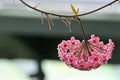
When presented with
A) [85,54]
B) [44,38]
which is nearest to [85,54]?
[85,54]

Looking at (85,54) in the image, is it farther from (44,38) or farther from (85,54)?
(44,38)

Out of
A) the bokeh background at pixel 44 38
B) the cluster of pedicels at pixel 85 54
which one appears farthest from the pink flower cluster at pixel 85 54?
the bokeh background at pixel 44 38

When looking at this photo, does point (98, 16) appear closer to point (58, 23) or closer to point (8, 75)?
point (58, 23)

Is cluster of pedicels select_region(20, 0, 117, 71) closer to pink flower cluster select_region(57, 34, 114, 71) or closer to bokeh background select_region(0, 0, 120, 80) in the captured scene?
pink flower cluster select_region(57, 34, 114, 71)

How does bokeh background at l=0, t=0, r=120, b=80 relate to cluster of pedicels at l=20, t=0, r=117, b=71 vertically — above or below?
above

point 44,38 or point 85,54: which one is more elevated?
point 44,38

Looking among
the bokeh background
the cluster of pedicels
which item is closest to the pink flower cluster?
the cluster of pedicels

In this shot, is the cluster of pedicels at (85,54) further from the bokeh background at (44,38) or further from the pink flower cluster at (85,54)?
the bokeh background at (44,38)
